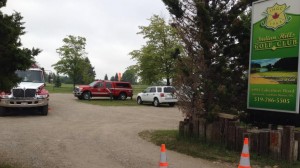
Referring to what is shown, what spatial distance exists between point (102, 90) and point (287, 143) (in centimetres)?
2866

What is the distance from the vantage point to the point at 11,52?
23.3ft

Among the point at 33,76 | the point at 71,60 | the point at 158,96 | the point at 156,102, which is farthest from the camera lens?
the point at 71,60

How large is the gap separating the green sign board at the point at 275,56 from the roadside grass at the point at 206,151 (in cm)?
139

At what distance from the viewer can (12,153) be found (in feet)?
29.2

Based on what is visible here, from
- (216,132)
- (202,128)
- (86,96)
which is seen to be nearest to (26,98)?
(202,128)

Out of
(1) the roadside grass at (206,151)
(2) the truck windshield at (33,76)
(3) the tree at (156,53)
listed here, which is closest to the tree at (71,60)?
(3) the tree at (156,53)

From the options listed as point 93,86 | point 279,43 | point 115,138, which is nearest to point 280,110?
point 279,43

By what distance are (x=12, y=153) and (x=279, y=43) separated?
709 centimetres

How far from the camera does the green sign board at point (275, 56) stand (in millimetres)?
8609

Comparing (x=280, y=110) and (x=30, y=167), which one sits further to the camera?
(x=280, y=110)

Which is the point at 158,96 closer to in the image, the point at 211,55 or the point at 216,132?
the point at 211,55

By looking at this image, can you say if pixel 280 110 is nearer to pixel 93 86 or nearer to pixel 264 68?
pixel 264 68

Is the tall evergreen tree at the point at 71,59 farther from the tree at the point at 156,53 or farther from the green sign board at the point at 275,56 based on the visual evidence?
the green sign board at the point at 275,56

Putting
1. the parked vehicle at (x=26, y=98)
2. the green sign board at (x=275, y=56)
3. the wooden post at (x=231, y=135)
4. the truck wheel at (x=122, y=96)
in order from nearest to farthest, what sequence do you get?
the green sign board at (x=275, y=56) < the wooden post at (x=231, y=135) < the parked vehicle at (x=26, y=98) < the truck wheel at (x=122, y=96)
